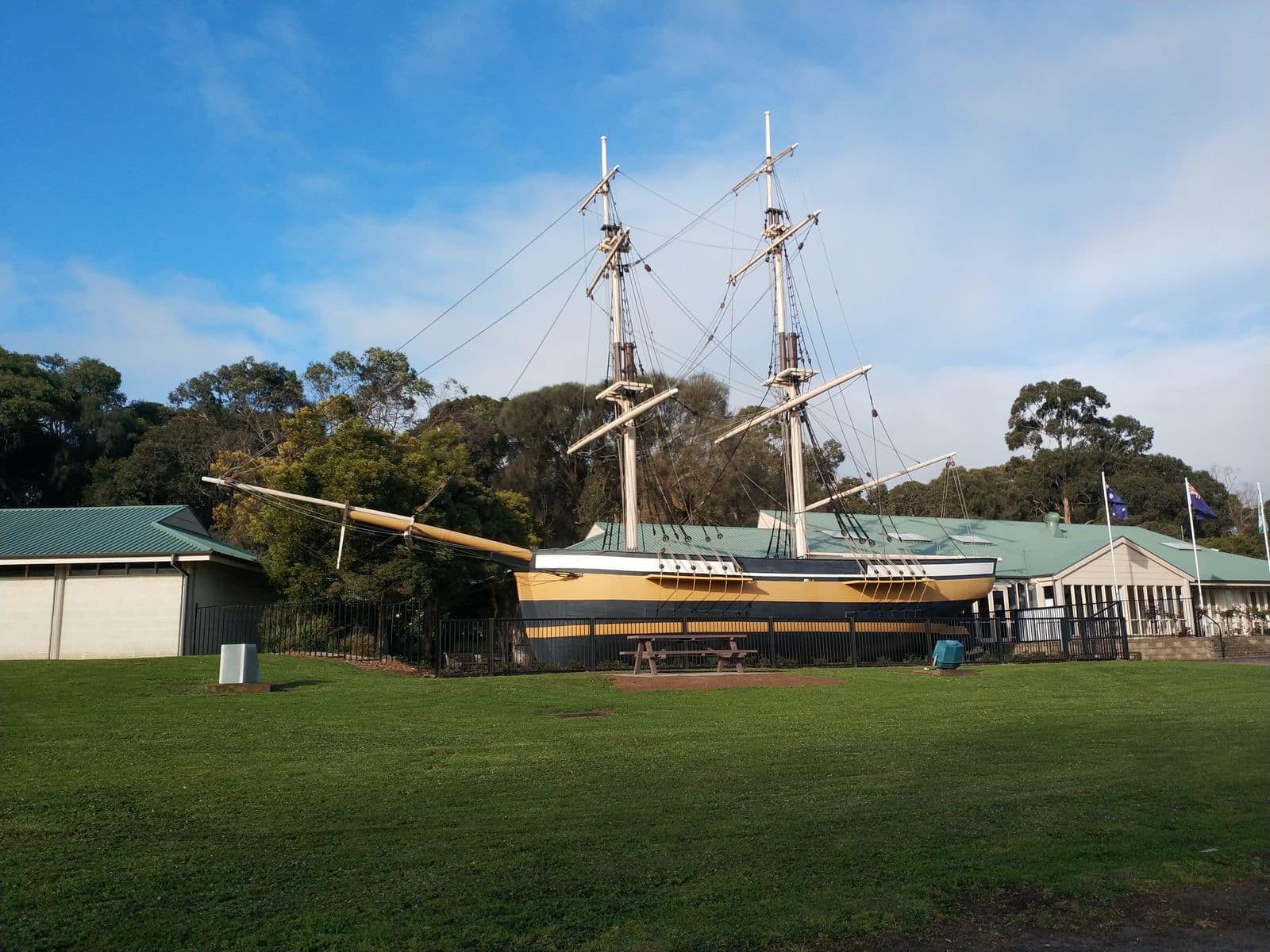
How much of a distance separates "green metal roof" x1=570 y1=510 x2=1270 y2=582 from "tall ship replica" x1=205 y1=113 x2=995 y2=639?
53 cm

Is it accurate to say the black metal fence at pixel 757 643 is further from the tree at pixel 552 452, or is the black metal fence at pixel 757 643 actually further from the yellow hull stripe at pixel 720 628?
the tree at pixel 552 452

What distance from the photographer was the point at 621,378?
35.1 m

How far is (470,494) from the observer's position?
110 feet

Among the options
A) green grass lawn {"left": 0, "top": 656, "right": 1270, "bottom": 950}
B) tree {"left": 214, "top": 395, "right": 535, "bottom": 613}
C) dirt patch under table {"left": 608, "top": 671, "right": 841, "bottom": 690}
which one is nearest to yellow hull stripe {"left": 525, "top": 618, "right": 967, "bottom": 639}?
tree {"left": 214, "top": 395, "right": 535, "bottom": 613}

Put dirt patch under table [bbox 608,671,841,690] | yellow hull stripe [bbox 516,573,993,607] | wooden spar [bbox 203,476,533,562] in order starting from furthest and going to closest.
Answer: yellow hull stripe [bbox 516,573,993,607]
wooden spar [bbox 203,476,533,562]
dirt patch under table [bbox 608,671,841,690]

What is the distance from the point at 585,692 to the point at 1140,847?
430 inches

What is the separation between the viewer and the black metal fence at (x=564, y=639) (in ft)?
75.5

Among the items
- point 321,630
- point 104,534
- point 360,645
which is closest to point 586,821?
point 360,645

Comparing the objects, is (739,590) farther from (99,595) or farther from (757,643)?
(99,595)

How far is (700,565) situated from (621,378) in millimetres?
9226

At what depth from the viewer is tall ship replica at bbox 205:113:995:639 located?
89.5ft

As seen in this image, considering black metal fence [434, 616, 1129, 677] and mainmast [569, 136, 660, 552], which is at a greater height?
mainmast [569, 136, 660, 552]

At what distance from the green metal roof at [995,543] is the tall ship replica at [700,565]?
0.53 metres

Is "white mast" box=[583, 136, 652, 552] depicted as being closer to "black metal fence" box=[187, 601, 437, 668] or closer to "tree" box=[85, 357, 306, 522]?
"black metal fence" box=[187, 601, 437, 668]
